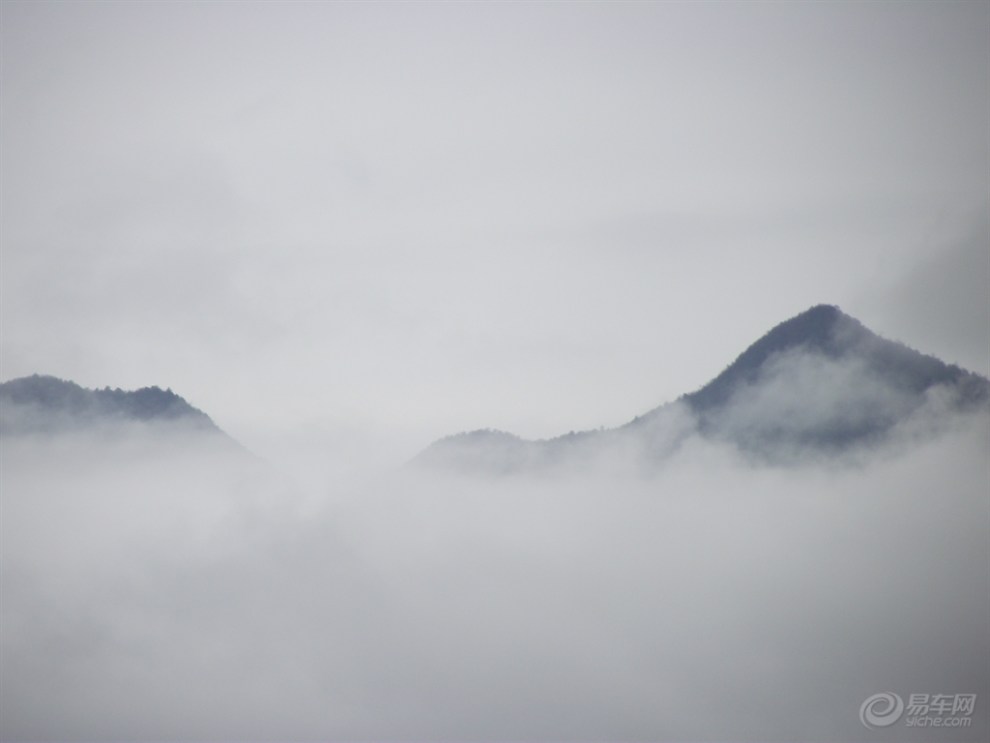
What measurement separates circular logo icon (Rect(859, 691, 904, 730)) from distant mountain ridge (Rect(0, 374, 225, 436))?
8.57m

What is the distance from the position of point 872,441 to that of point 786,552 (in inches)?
74.2

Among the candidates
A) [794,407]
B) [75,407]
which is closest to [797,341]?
[794,407]

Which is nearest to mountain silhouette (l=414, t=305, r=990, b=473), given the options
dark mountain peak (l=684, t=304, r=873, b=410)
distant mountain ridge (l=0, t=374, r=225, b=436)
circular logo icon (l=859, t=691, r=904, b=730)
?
dark mountain peak (l=684, t=304, r=873, b=410)

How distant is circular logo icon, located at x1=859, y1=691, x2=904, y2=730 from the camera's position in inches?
363

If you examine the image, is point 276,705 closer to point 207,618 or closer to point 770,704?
point 207,618

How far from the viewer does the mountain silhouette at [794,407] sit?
9.95 m

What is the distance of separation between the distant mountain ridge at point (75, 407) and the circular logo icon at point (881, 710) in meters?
8.57

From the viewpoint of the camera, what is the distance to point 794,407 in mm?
10398

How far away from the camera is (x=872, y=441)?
10.0 metres
